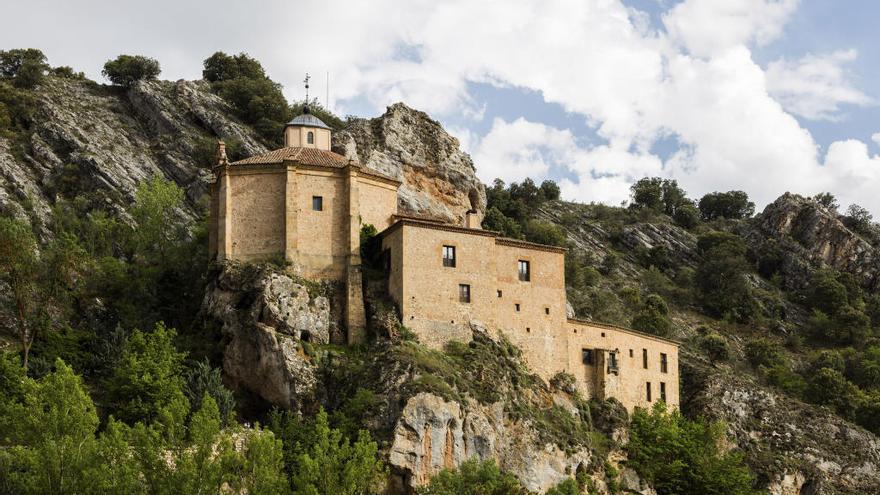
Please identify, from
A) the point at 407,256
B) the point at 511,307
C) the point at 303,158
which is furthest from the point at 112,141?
the point at 511,307

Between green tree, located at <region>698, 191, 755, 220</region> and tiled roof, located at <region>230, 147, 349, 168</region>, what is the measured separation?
91.0 m

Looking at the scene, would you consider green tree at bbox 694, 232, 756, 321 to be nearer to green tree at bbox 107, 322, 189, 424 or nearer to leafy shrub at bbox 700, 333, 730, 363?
leafy shrub at bbox 700, 333, 730, 363

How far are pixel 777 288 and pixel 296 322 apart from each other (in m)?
73.4

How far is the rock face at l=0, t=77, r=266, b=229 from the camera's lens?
Result: 3610 inches

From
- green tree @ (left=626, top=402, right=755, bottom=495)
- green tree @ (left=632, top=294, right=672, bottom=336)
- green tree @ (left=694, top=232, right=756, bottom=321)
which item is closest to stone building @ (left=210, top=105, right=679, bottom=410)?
green tree @ (left=626, top=402, right=755, bottom=495)

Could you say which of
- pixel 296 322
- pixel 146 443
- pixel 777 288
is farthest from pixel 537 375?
pixel 777 288

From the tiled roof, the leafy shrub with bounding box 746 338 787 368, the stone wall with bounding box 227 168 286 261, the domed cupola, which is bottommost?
the leafy shrub with bounding box 746 338 787 368

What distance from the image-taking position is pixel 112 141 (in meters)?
99.7

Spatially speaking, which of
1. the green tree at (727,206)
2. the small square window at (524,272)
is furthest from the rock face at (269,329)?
the green tree at (727,206)

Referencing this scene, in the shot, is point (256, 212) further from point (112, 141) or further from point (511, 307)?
point (112, 141)

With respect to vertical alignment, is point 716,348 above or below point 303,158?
below

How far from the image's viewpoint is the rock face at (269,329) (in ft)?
198

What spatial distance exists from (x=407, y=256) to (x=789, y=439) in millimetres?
29781

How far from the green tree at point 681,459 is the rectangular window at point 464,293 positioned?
1301cm
